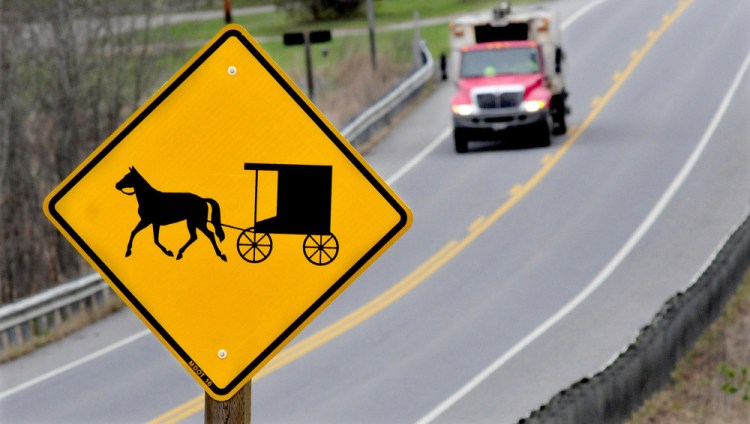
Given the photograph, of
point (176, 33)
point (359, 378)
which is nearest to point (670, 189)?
point (359, 378)

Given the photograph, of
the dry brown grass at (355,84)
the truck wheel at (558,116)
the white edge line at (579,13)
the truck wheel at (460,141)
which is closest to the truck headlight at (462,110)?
the truck wheel at (460,141)

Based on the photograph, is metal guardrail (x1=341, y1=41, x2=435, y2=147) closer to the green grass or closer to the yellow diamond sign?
the green grass

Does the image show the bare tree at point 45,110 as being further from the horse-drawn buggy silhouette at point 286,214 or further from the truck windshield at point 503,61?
the horse-drawn buggy silhouette at point 286,214

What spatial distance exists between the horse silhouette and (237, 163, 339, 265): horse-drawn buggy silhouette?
100 millimetres

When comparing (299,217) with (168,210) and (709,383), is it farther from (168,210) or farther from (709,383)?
(709,383)

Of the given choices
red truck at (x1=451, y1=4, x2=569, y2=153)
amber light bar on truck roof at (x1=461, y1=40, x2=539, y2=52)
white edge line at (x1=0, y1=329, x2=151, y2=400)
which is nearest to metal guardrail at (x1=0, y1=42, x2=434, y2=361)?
white edge line at (x1=0, y1=329, x2=151, y2=400)

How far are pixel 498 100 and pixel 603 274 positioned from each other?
875 centimetres

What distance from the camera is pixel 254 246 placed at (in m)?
4.03

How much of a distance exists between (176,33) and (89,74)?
71.7 ft

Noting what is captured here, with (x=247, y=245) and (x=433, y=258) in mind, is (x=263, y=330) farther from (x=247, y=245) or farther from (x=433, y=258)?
(x=433, y=258)

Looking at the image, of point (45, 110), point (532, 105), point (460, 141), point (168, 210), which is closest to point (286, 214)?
point (168, 210)

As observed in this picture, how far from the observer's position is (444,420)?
16375mm

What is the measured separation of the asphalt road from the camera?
18.0 m

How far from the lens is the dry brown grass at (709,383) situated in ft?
44.2
